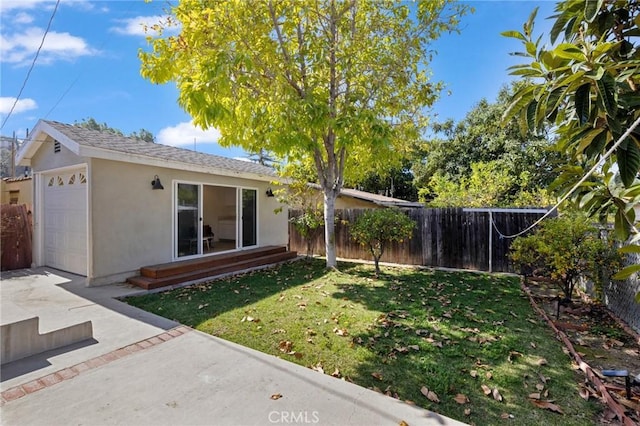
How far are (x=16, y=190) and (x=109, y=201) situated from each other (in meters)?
6.48

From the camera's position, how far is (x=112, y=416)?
261 centimetres

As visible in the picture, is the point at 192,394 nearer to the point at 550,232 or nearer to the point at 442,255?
the point at 550,232

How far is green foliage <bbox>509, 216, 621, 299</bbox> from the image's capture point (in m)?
4.96

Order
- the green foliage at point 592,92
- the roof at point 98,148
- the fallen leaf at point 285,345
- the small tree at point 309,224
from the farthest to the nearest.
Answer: the small tree at point 309,224
the roof at point 98,148
the fallen leaf at point 285,345
the green foliage at point 592,92

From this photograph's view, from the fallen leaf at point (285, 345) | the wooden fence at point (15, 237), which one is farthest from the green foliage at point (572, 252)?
the wooden fence at point (15, 237)

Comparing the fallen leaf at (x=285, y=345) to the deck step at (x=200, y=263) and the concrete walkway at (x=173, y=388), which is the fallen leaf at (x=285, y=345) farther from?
the deck step at (x=200, y=263)

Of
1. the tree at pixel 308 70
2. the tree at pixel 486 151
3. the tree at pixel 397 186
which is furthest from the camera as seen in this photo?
the tree at pixel 397 186

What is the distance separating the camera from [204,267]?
7992mm

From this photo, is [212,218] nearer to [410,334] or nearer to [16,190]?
[16,190]

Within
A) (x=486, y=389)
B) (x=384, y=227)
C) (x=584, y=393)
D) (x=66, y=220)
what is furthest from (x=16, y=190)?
(x=584, y=393)

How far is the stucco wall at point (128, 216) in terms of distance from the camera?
6680 millimetres

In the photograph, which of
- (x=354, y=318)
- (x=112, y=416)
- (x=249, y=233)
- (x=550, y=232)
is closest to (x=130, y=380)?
(x=112, y=416)

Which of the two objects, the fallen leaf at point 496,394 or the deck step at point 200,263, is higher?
the deck step at point 200,263

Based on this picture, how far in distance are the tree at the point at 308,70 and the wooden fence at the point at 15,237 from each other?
19.3 ft
